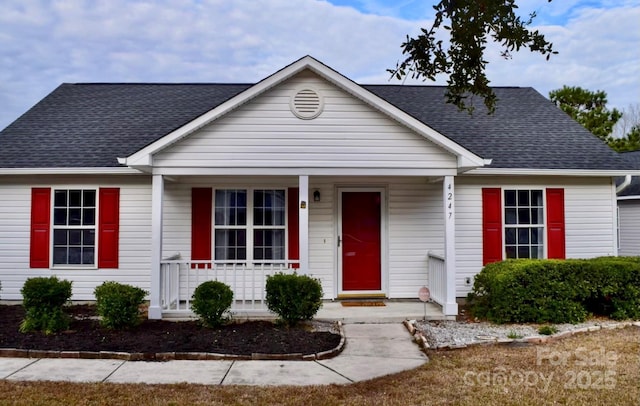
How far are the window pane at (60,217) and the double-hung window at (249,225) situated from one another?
116 inches

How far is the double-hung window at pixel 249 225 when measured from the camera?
8.93 m

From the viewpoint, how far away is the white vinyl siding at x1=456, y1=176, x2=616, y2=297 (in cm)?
915

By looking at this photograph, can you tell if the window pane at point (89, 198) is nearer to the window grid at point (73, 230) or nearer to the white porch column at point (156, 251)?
the window grid at point (73, 230)

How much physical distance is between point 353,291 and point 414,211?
2.03 m

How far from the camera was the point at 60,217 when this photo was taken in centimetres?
888

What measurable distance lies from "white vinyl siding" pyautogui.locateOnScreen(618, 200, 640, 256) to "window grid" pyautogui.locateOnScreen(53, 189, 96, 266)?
14851mm

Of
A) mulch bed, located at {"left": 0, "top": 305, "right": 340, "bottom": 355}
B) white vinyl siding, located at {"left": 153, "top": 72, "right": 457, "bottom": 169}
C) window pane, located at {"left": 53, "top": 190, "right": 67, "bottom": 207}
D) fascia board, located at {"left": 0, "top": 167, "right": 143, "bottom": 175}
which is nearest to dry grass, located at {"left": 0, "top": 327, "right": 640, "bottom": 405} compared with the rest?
mulch bed, located at {"left": 0, "top": 305, "right": 340, "bottom": 355}

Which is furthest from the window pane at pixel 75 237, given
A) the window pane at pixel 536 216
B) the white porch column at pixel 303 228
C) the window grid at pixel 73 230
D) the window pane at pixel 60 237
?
the window pane at pixel 536 216

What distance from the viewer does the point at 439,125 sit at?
10.5 m

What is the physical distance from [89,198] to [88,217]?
37 centimetres

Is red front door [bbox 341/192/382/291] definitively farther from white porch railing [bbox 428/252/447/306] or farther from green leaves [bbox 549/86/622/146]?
green leaves [bbox 549/86/622/146]

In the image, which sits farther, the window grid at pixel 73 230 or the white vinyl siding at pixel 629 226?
the white vinyl siding at pixel 629 226

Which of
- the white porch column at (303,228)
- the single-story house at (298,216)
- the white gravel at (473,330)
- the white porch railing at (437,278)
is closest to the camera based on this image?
the white gravel at (473,330)

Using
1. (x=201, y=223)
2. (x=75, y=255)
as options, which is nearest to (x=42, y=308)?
(x=75, y=255)
